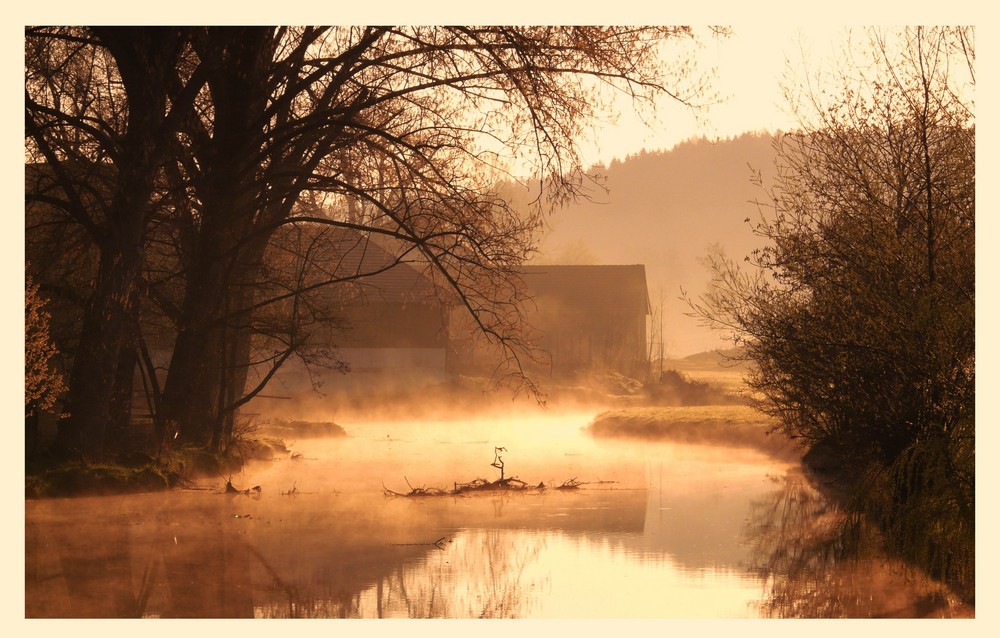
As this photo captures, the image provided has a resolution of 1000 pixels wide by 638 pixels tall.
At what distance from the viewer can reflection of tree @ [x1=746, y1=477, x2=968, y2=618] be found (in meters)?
8.75

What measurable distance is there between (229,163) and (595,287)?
37973mm

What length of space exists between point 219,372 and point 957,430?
1205cm

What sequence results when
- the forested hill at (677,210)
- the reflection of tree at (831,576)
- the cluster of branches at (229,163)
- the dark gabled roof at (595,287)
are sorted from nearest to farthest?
the reflection of tree at (831,576) < the cluster of branches at (229,163) < the dark gabled roof at (595,287) < the forested hill at (677,210)

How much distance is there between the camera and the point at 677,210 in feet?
525

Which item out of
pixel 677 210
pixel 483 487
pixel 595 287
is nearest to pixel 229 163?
pixel 483 487

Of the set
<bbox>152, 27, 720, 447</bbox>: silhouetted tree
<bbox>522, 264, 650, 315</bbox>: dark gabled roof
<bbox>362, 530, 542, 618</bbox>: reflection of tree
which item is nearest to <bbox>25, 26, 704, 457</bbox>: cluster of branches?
<bbox>152, 27, 720, 447</bbox>: silhouetted tree

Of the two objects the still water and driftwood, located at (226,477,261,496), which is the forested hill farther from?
driftwood, located at (226,477,261,496)

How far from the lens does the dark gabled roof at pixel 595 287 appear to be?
52000 mm

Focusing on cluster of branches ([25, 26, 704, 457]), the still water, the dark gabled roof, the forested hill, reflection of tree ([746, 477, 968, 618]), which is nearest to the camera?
reflection of tree ([746, 477, 968, 618])

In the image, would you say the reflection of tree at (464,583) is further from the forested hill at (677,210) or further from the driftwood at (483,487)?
the forested hill at (677,210)

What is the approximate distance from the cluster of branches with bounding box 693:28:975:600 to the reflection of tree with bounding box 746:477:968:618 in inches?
13.2

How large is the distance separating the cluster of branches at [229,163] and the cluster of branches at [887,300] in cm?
273

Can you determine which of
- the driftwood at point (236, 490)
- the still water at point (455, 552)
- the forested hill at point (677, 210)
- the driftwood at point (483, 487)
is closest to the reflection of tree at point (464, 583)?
the still water at point (455, 552)

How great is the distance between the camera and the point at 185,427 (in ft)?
54.3
